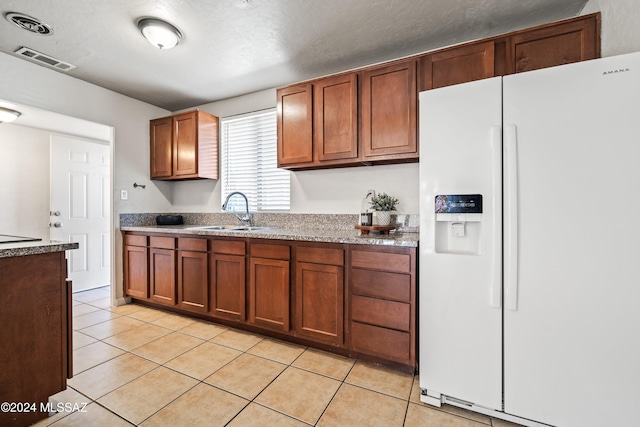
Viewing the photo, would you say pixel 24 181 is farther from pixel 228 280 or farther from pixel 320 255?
pixel 320 255

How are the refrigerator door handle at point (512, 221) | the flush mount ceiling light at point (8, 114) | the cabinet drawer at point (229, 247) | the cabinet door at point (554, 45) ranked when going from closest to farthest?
the refrigerator door handle at point (512, 221) → the cabinet door at point (554, 45) → the cabinet drawer at point (229, 247) → the flush mount ceiling light at point (8, 114)

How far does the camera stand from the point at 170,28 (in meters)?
2.10

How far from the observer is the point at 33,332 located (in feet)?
4.67

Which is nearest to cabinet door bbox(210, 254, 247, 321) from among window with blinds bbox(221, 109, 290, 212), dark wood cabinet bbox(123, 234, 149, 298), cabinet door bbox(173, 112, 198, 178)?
window with blinds bbox(221, 109, 290, 212)

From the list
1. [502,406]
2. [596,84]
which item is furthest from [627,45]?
[502,406]

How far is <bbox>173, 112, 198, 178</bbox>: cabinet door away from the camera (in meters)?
3.29

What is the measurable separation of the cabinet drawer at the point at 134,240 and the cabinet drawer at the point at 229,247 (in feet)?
3.50

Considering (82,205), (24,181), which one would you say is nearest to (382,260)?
(82,205)

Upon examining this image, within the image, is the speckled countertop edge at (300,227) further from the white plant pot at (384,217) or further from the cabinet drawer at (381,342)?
the cabinet drawer at (381,342)

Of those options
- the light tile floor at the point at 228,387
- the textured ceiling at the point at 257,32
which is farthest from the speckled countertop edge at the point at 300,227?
the textured ceiling at the point at 257,32

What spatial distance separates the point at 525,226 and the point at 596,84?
27.6 inches

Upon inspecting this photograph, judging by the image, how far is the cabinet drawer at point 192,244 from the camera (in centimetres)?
274

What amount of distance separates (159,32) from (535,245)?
2777mm

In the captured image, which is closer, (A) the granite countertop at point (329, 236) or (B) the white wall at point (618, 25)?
(B) the white wall at point (618, 25)
